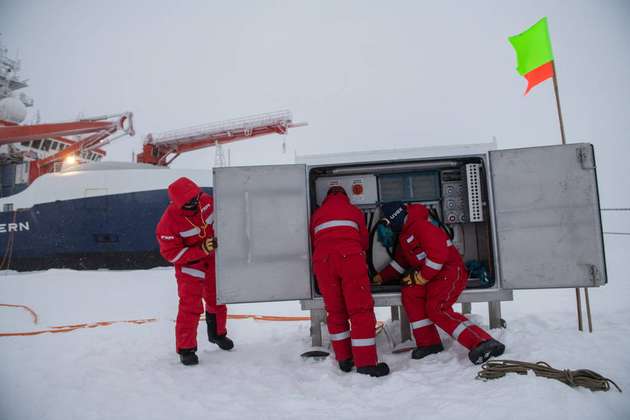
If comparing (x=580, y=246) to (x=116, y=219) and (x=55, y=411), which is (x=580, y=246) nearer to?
(x=55, y=411)

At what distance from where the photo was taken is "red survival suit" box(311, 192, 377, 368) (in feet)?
9.33

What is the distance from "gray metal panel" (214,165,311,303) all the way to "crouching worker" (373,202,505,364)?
34.5 inches

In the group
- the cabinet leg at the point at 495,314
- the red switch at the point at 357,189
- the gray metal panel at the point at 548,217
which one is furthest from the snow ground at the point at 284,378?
the red switch at the point at 357,189

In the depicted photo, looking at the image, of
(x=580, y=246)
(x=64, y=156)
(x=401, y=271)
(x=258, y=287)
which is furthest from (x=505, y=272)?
(x=64, y=156)

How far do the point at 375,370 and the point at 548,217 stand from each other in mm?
1855

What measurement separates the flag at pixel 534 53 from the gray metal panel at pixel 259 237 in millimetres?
2655

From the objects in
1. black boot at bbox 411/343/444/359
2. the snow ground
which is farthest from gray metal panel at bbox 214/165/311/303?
black boot at bbox 411/343/444/359

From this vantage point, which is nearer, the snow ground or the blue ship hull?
the snow ground

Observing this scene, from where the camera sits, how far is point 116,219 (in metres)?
10.6

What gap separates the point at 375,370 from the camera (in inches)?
110

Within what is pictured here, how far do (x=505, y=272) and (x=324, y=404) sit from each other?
1.82 meters

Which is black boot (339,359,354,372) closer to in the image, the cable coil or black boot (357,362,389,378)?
black boot (357,362,389,378)

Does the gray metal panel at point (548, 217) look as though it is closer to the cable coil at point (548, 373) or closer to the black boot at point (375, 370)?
the cable coil at point (548, 373)

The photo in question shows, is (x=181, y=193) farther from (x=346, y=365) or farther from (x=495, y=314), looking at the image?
(x=495, y=314)
